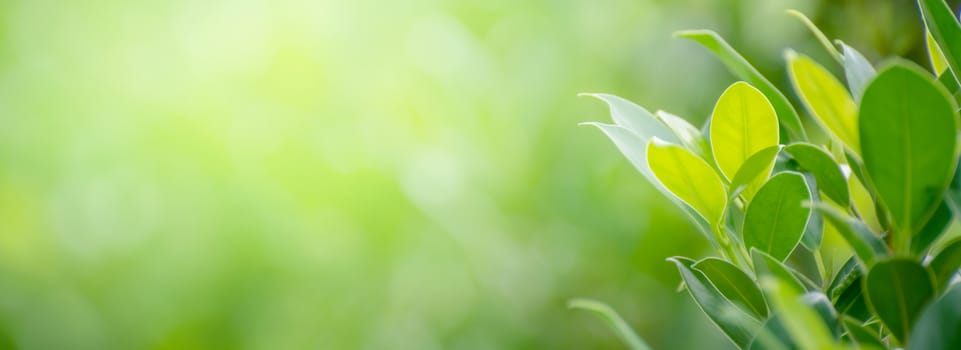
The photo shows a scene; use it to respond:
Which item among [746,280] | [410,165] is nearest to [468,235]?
[410,165]

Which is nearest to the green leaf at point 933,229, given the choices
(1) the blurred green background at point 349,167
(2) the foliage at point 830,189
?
(2) the foliage at point 830,189

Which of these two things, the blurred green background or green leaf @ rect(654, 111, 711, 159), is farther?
the blurred green background

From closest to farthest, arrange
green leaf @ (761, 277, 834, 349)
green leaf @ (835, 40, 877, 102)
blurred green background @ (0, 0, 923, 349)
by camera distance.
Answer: green leaf @ (761, 277, 834, 349) → green leaf @ (835, 40, 877, 102) → blurred green background @ (0, 0, 923, 349)

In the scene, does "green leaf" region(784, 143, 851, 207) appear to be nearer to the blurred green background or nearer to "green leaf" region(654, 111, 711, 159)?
"green leaf" region(654, 111, 711, 159)

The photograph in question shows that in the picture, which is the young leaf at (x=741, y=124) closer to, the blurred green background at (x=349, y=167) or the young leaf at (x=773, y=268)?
the young leaf at (x=773, y=268)

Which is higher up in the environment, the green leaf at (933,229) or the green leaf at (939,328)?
the green leaf at (933,229)

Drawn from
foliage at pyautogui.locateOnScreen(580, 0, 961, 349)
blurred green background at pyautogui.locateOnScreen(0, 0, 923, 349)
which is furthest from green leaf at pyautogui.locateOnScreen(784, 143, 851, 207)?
blurred green background at pyautogui.locateOnScreen(0, 0, 923, 349)

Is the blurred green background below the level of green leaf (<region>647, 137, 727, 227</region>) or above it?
above

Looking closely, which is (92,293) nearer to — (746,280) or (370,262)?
(370,262)
